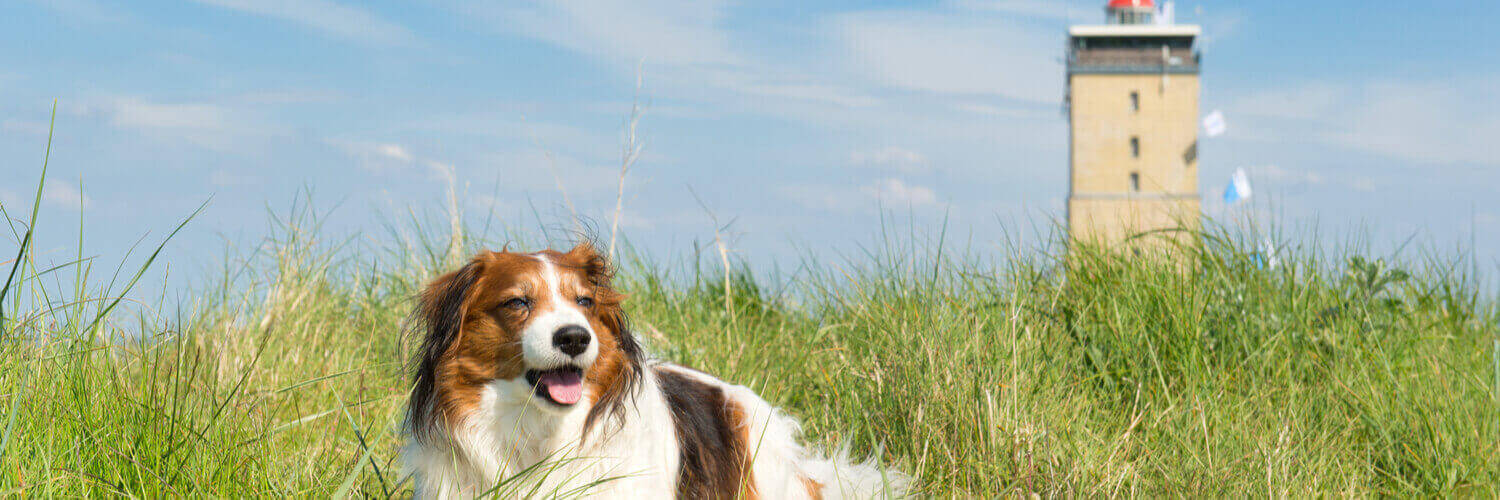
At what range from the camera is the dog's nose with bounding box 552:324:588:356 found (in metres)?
2.70

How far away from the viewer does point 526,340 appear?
275 cm

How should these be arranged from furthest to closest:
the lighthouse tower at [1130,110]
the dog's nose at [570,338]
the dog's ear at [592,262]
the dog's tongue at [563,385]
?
the lighthouse tower at [1130,110], the dog's ear at [592,262], the dog's tongue at [563,385], the dog's nose at [570,338]

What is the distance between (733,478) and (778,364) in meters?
1.61

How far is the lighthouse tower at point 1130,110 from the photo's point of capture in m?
47.9

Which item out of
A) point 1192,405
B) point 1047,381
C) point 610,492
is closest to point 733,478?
point 610,492

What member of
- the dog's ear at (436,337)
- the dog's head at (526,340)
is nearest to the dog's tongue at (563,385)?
the dog's head at (526,340)

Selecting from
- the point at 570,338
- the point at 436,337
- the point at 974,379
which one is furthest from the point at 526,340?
the point at 974,379

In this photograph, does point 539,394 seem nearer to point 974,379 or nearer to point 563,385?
point 563,385

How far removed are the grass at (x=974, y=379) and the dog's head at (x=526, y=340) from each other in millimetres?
275

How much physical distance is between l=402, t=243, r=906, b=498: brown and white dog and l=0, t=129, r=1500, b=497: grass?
0.23 meters

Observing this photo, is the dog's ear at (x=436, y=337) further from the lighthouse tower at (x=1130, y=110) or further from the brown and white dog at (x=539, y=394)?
the lighthouse tower at (x=1130, y=110)

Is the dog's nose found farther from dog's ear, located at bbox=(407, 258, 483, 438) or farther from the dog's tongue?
dog's ear, located at bbox=(407, 258, 483, 438)

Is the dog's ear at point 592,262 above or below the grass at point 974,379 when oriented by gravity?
above

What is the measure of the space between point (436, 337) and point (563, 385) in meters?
0.45
